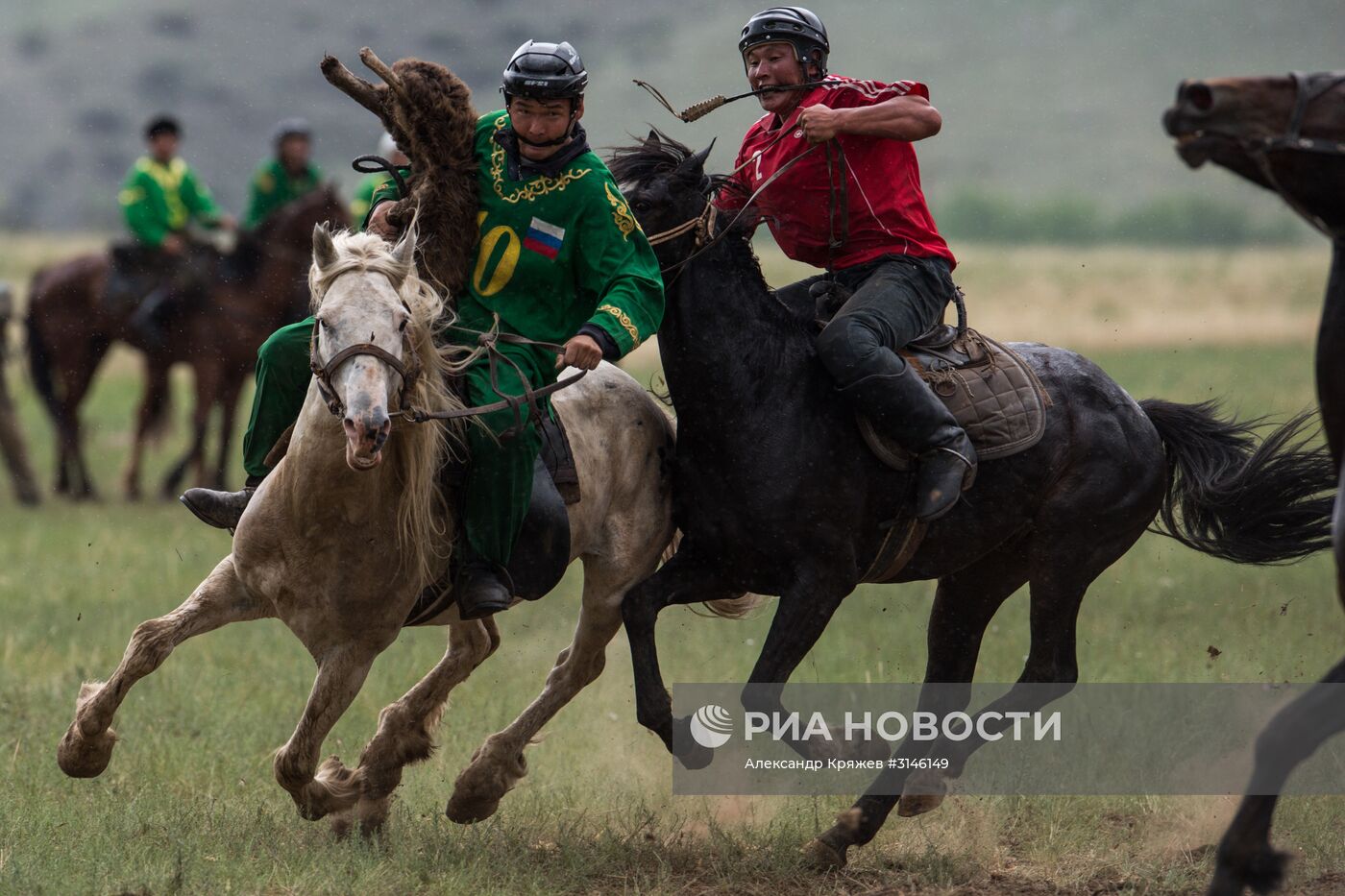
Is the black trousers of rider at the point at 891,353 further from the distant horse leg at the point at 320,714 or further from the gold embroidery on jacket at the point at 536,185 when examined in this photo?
the distant horse leg at the point at 320,714

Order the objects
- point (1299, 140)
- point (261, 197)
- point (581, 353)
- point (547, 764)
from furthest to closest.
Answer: point (261, 197)
point (547, 764)
point (581, 353)
point (1299, 140)

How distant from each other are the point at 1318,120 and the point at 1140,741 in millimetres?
4223

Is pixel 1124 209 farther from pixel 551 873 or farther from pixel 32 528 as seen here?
pixel 551 873

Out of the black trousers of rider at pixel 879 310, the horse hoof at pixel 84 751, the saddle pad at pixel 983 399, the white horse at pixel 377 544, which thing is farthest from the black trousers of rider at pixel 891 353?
the horse hoof at pixel 84 751

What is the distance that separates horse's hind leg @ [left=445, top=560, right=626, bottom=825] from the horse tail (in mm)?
2587

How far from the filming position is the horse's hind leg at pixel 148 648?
6.16 m

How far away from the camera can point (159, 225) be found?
59.0 feet

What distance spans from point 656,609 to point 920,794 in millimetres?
1440

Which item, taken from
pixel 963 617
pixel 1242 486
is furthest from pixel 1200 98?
pixel 963 617

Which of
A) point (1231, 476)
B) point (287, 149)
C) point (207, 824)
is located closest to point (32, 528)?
point (287, 149)

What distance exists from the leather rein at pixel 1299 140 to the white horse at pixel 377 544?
2677mm

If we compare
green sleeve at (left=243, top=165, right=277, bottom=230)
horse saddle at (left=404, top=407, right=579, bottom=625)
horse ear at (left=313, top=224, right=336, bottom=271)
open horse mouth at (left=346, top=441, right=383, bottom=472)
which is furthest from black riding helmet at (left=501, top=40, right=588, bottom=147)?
green sleeve at (left=243, top=165, right=277, bottom=230)

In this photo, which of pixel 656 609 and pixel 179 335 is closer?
pixel 656 609

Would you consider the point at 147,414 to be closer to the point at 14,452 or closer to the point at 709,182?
the point at 14,452
